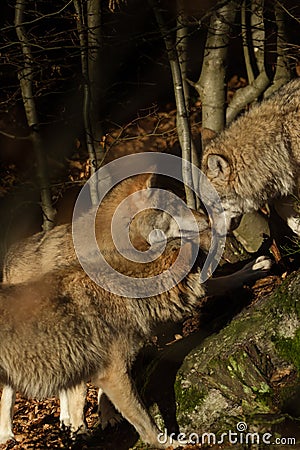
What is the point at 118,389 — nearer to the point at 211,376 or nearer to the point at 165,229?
the point at 211,376

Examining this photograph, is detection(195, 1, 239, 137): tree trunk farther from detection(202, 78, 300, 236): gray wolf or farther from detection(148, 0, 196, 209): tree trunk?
detection(202, 78, 300, 236): gray wolf

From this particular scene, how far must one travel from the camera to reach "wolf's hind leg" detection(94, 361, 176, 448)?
5.12 meters

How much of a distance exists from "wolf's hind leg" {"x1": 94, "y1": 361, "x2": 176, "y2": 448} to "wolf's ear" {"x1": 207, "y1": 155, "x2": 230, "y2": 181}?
2720 mm

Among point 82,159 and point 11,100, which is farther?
point 82,159

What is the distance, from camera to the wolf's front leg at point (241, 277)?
669cm

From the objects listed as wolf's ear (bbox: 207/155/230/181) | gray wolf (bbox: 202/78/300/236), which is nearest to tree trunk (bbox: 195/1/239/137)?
gray wolf (bbox: 202/78/300/236)

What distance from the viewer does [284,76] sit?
27.6ft

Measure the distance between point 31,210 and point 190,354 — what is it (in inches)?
233

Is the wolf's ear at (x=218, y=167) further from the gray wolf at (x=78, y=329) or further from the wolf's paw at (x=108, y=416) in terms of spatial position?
the wolf's paw at (x=108, y=416)

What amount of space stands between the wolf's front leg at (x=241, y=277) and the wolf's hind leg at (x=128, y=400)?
1.78 metres

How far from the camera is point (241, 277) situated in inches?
269

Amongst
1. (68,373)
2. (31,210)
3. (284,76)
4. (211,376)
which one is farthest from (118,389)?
(31,210)

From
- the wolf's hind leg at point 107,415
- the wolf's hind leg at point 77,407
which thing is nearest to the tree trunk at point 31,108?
the wolf's hind leg at point 77,407

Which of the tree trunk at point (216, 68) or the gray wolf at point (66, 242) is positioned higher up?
the tree trunk at point (216, 68)
